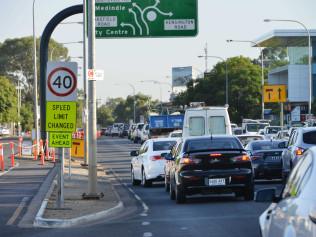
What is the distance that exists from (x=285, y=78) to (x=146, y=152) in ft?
242

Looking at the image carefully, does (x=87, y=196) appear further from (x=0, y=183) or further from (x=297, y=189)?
(x=297, y=189)

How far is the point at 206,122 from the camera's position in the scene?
108ft

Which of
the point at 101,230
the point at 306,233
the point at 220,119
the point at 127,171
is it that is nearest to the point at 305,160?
the point at 306,233

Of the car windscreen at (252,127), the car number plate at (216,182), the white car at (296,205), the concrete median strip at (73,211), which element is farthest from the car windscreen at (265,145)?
the car windscreen at (252,127)

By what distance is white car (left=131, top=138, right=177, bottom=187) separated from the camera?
89.8 ft

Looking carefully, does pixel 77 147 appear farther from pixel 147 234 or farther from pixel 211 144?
pixel 147 234

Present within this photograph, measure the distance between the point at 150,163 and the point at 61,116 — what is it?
8605 mm

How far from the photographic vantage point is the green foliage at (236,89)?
89125 mm

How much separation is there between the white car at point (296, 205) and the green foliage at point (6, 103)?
100831mm

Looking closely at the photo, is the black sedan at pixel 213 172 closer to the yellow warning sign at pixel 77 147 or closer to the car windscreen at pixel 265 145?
the car windscreen at pixel 265 145

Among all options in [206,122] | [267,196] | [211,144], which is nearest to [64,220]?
[211,144]

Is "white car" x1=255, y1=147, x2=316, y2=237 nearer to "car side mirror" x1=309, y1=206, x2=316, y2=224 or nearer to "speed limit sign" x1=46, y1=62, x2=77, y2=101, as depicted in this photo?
"car side mirror" x1=309, y1=206, x2=316, y2=224

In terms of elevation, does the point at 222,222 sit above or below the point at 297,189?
below

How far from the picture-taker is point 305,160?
7695 millimetres
